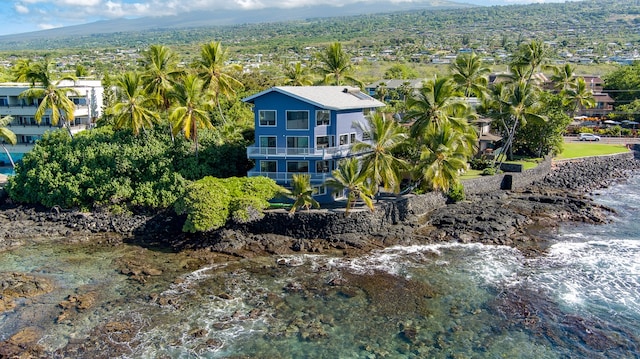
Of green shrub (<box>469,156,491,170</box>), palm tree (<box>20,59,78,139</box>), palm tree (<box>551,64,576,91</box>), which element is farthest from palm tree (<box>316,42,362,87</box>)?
palm tree (<box>551,64,576,91</box>)

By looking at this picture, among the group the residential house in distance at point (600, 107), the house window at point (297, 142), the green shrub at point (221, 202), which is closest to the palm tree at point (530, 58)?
the house window at point (297, 142)

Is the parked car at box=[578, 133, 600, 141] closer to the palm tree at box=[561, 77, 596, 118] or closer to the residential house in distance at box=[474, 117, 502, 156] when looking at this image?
the palm tree at box=[561, 77, 596, 118]

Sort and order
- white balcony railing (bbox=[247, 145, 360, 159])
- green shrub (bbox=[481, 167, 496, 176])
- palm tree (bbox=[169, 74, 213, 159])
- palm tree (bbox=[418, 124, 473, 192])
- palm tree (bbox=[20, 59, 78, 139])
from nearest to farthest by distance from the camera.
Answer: palm tree (bbox=[418, 124, 473, 192])
white balcony railing (bbox=[247, 145, 360, 159])
palm tree (bbox=[169, 74, 213, 159])
palm tree (bbox=[20, 59, 78, 139])
green shrub (bbox=[481, 167, 496, 176])

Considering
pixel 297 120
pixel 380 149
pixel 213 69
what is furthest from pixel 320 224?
pixel 213 69

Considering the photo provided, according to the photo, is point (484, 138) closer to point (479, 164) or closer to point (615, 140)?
point (479, 164)

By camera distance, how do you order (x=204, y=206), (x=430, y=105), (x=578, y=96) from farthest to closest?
(x=578, y=96) → (x=430, y=105) → (x=204, y=206)

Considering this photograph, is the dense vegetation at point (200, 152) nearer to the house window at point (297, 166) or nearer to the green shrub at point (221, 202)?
the green shrub at point (221, 202)

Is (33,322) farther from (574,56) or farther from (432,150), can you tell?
(574,56)
